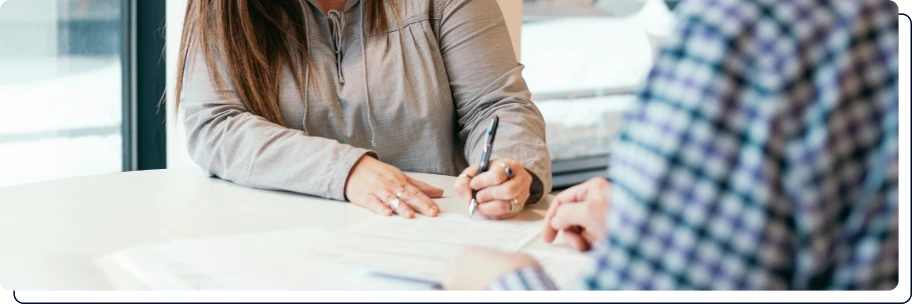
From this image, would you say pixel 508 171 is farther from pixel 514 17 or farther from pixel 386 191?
pixel 514 17

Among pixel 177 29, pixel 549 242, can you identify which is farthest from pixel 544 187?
pixel 177 29

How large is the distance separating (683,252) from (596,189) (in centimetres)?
48

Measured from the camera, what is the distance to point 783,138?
1.61 ft

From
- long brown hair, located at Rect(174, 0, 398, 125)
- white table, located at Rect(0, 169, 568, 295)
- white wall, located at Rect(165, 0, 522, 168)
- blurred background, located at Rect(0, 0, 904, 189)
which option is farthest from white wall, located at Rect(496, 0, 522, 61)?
white table, located at Rect(0, 169, 568, 295)

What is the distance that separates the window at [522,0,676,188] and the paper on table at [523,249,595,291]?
2302 mm

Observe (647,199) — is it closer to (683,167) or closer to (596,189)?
(683,167)

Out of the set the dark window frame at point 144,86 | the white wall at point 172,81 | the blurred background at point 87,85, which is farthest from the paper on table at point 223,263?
the dark window frame at point 144,86

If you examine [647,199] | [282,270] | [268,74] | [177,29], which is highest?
[177,29]

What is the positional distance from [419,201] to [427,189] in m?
0.08

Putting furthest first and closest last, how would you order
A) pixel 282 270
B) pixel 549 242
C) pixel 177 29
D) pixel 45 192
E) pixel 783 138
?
pixel 177 29 < pixel 45 192 < pixel 549 242 < pixel 282 270 < pixel 783 138

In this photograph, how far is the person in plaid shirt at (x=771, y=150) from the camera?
19.3 inches

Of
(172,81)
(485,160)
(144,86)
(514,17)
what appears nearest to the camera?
(485,160)

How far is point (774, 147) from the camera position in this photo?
490 millimetres

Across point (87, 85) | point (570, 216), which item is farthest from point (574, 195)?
point (87, 85)
